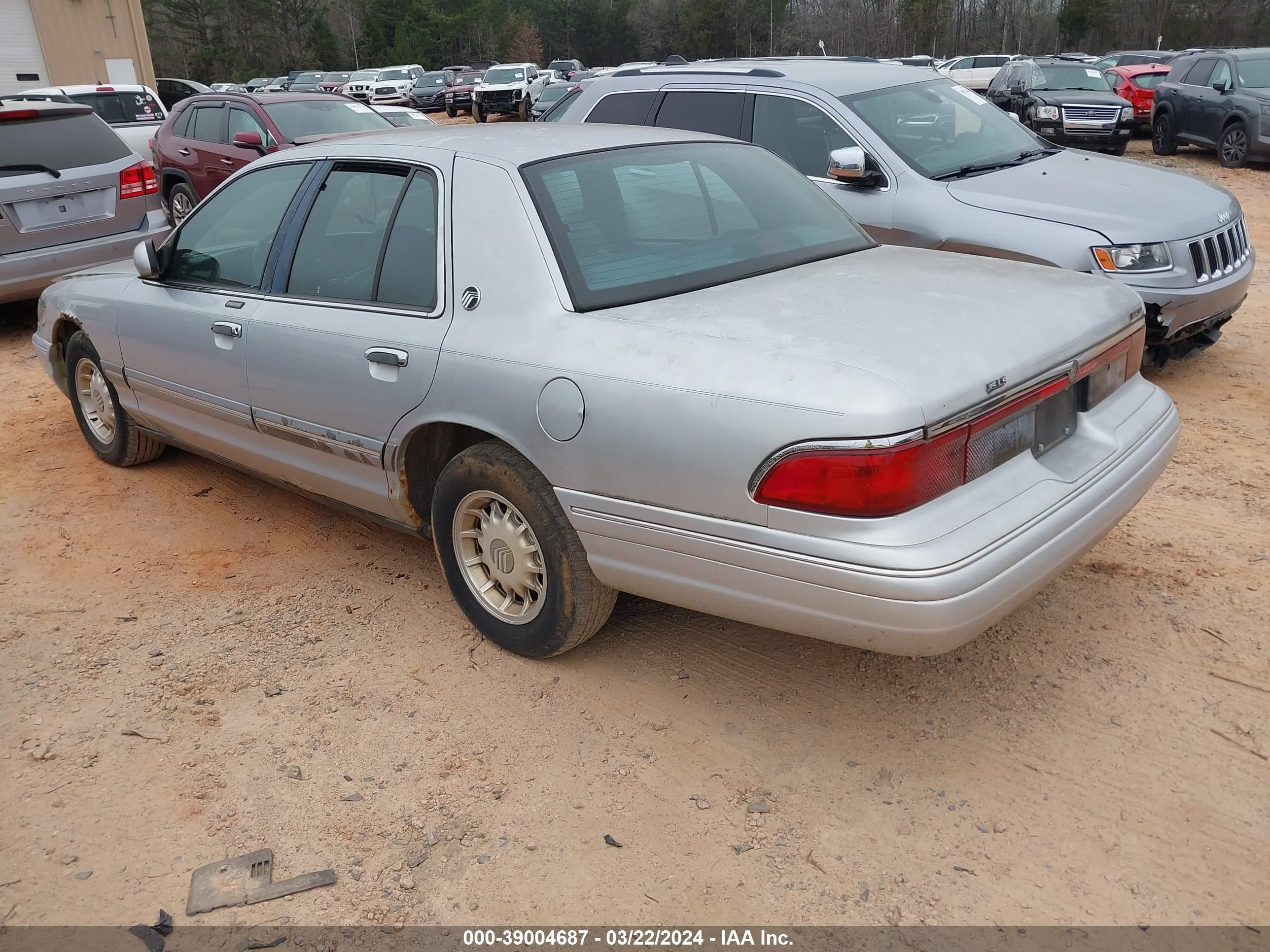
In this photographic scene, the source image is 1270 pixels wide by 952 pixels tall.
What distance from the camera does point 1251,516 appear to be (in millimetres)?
4340

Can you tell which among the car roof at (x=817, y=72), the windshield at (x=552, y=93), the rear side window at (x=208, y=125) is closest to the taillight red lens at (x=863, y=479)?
the car roof at (x=817, y=72)

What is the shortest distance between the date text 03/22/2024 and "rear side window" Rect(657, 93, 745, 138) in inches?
203

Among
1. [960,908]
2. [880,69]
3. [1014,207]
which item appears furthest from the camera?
[880,69]

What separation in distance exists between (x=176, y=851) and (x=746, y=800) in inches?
60.8

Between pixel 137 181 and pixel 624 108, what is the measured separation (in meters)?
4.21

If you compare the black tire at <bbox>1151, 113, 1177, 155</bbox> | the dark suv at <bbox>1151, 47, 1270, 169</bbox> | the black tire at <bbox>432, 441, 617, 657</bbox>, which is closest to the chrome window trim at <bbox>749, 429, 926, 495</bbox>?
the black tire at <bbox>432, 441, 617, 657</bbox>

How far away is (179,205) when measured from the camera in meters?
11.7

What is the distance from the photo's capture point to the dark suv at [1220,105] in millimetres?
14664

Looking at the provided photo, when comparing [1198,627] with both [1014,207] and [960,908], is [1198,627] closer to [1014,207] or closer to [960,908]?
[960,908]

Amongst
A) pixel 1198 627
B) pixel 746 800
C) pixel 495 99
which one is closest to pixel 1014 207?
pixel 1198 627

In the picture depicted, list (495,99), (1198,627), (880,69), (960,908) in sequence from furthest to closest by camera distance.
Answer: (495,99)
(880,69)
(1198,627)
(960,908)

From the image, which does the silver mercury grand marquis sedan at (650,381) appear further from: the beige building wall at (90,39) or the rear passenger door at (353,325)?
the beige building wall at (90,39)

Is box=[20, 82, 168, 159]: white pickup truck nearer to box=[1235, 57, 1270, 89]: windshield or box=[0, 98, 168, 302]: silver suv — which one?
box=[0, 98, 168, 302]: silver suv

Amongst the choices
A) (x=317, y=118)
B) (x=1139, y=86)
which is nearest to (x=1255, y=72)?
(x=1139, y=86)
